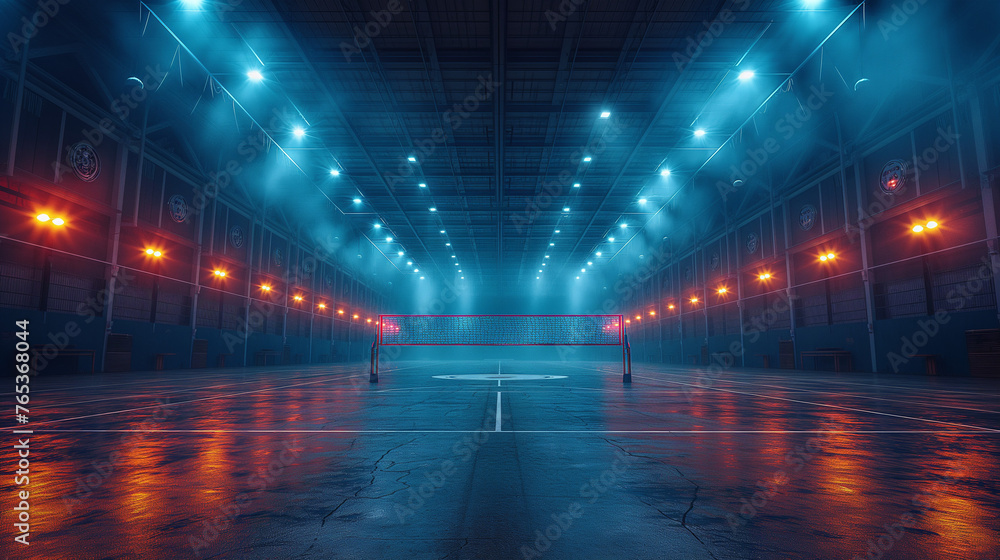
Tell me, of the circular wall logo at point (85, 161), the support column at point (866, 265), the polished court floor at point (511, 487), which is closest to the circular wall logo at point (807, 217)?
the support column at point (866, 265)

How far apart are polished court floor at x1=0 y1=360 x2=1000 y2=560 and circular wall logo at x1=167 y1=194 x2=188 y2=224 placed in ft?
61.0

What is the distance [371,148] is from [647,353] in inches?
1414

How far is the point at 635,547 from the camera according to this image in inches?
94.6

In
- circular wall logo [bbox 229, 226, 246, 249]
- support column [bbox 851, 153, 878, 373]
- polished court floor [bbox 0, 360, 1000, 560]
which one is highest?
→ circular wall logo [bbox 229, 226, 246, 249]

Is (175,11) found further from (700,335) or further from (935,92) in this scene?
(700,335)

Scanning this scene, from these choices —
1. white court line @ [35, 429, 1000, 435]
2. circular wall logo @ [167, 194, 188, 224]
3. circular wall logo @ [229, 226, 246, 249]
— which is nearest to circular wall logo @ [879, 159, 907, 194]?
white court line @ [35, 429, 1000, 435]

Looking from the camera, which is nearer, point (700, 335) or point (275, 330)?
point (275, 330)

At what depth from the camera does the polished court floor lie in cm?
246

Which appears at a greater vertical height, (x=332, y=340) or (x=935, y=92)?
(x=935, y=92)

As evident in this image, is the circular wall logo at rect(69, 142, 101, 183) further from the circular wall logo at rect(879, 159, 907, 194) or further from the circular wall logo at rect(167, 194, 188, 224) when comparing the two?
the circular wall logo at rect(879, 159, 907, 194)

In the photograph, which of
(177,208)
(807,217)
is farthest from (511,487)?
(807,217)

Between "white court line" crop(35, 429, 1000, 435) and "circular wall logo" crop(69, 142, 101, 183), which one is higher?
"circular wall logo" crop(69, 142, 101, 183)

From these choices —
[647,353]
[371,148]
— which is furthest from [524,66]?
[647,353]

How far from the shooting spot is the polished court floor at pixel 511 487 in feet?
8.05
